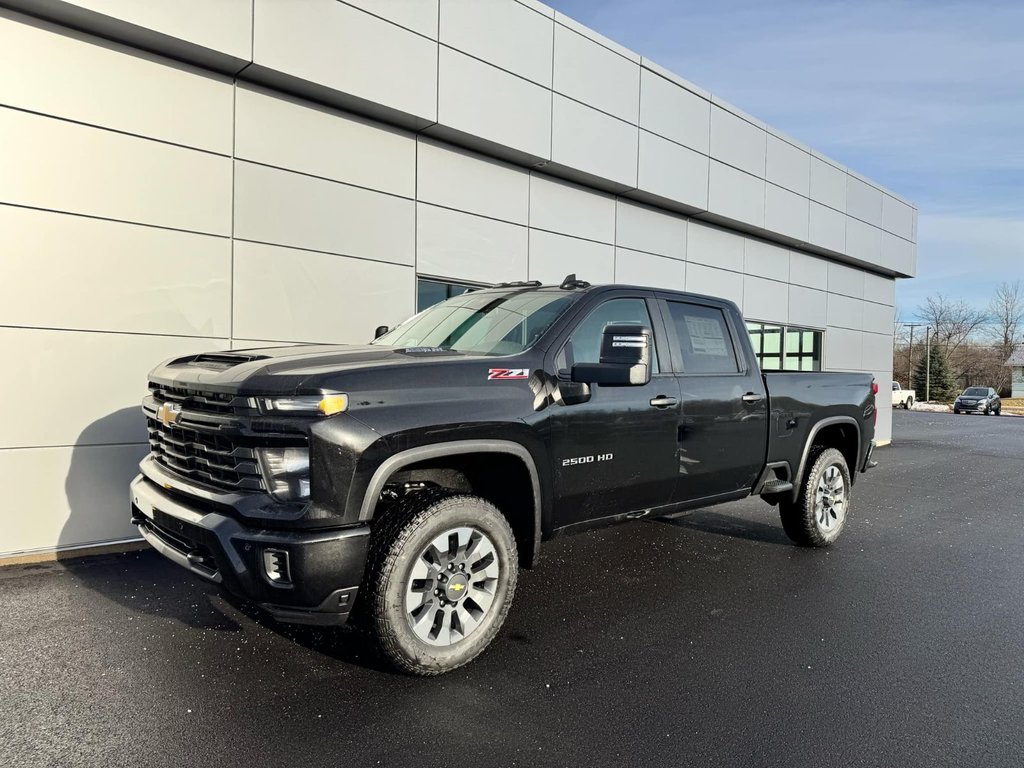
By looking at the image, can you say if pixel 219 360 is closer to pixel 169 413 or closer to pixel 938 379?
pixel 169 413

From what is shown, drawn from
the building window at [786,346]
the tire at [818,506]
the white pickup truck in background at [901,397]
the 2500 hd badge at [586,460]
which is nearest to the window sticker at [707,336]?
the 2500 hd badge at [586,460]

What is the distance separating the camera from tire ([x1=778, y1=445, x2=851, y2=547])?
19.6 feet

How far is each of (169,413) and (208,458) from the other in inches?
18.7

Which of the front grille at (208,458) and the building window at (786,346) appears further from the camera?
the building window at (786,346)

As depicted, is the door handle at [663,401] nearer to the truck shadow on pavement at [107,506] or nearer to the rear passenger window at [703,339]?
the rear passenger window at [703,339]

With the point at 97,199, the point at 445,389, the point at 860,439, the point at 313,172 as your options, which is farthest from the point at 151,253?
the point at 860,439

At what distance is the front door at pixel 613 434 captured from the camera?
4.06 meters

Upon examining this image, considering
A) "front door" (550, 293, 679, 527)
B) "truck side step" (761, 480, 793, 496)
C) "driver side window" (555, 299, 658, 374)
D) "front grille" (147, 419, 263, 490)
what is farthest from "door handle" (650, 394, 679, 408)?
"front grille" (147, 419, 263, 490)

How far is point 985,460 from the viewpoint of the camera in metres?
14.1

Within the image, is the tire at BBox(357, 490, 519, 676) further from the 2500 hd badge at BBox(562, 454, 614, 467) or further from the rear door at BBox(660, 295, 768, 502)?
the rear door at BBox(660, 295, 768, 502)

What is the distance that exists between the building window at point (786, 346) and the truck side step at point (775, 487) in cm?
931

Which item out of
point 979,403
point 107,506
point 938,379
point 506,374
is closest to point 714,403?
point 506,374

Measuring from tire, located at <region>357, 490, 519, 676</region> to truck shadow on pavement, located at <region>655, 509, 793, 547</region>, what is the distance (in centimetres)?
374

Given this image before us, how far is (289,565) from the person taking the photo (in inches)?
121
